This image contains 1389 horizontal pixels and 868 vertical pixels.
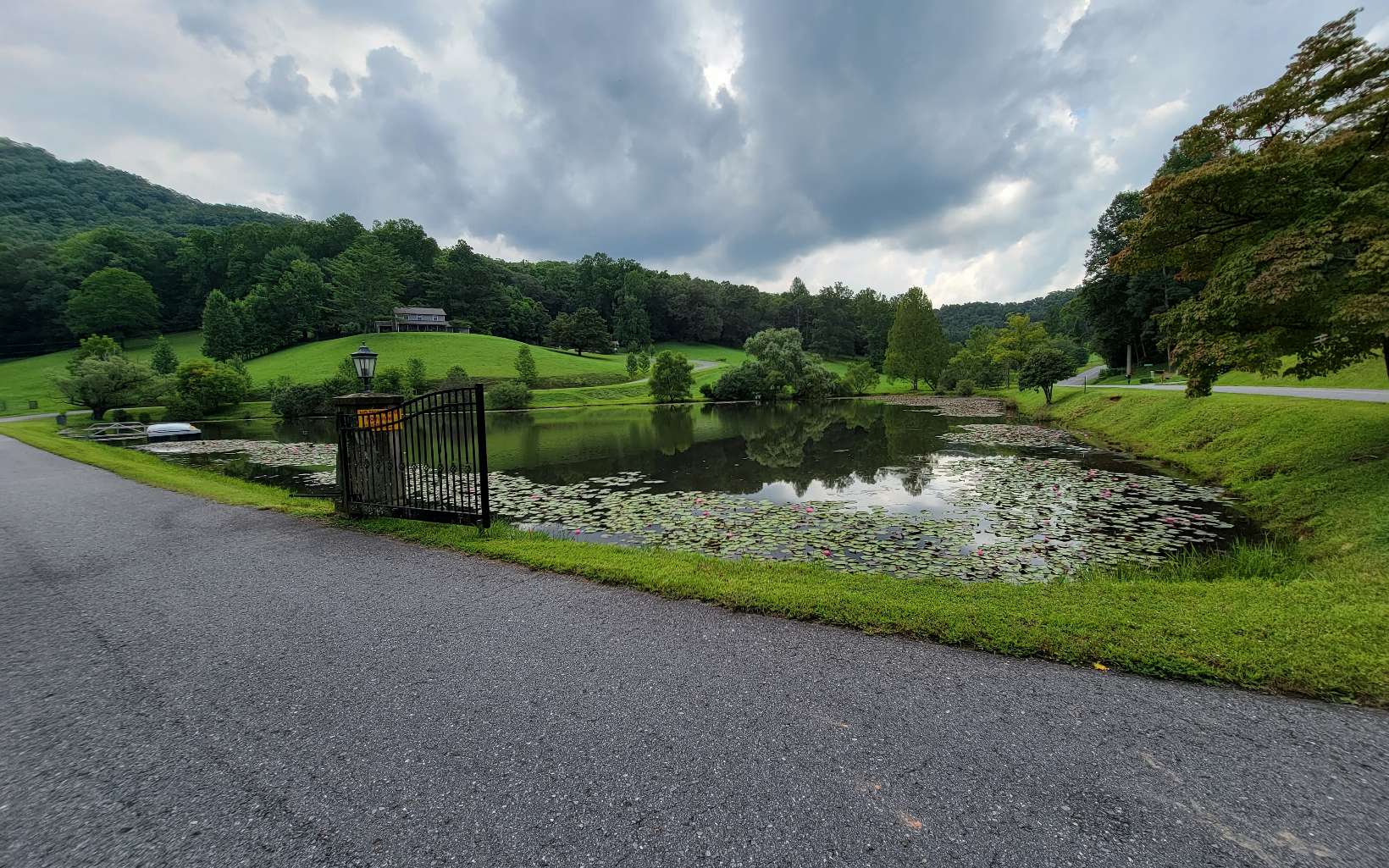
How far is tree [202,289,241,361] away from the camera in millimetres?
65875

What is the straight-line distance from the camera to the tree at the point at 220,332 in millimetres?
65875

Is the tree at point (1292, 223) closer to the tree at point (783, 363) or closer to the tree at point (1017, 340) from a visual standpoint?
the tree at point (783, 363)

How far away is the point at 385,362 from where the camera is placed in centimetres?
6169

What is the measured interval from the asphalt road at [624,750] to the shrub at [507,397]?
47.1 metres

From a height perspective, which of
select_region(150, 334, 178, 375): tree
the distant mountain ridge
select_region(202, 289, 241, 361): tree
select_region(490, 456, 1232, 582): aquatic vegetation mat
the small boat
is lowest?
select_region(490, 456, 1232, 582): aquatic vegetation mat

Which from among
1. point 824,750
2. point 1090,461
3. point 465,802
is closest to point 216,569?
point 465,802

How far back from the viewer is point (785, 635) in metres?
4.35

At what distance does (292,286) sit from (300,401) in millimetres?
43479

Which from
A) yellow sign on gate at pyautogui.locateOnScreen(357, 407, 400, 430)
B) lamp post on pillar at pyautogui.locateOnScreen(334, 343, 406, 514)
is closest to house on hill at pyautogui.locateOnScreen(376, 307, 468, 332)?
lamp post on pillar at pyautogui.locateOnScreen(334, 343, 406, 514)

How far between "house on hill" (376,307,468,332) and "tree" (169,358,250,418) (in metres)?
35.7

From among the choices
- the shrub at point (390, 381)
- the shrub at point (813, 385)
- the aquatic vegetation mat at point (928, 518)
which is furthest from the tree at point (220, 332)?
the aquatic vegetation mat at point (928, 518)

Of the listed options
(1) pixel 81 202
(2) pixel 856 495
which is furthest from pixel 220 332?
(1) pixel 81 202

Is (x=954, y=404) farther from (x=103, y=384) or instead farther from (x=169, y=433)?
(x=103, y=384)

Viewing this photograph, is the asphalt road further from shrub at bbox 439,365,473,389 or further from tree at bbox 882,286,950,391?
tree at bbox 882,286,950,391
